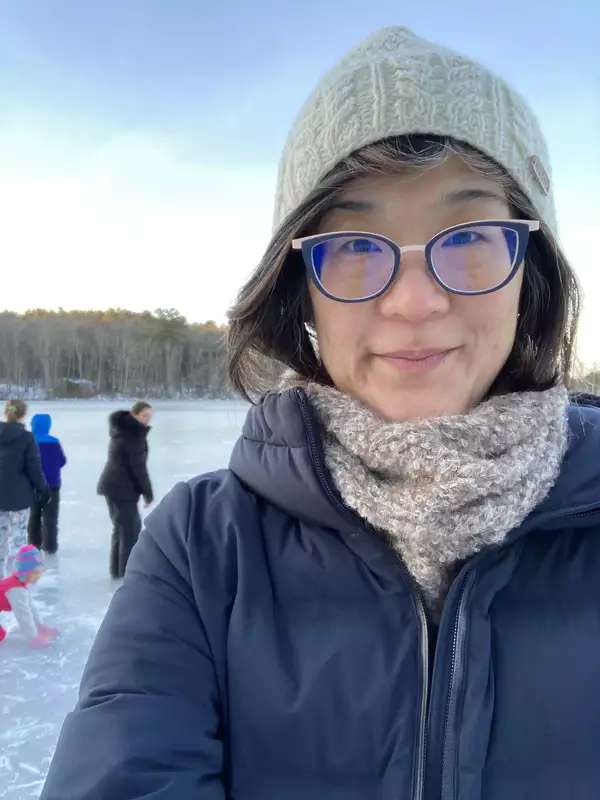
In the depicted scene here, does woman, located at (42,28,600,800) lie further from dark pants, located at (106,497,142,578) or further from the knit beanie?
dark pants, located at (106,497,142,578)

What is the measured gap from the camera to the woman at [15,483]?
13.6 ft

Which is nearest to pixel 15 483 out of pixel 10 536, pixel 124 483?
pixel 10 536

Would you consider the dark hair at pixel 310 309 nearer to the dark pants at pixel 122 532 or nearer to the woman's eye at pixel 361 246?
the woman's eye at pixel 361 246

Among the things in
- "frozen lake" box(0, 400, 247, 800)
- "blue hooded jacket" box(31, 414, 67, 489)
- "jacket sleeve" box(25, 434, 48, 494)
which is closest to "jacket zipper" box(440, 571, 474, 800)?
"frozen lake" box(0, 400, 247, 800)

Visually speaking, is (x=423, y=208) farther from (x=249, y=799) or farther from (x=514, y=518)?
(x=249, y=799)

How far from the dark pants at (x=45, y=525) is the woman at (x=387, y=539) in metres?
4.54

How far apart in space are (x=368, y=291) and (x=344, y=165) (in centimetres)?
20

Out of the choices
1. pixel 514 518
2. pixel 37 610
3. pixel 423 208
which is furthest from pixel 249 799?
pixel 37 610

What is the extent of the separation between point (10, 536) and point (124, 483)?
A: 89 cm

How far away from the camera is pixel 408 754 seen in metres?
0.69

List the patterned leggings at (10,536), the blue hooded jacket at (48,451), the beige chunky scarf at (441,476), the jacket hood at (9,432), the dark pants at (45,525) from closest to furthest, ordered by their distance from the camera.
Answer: the beige chunky scarf at (441,476)
the patterned leggings at (10,536)
the jacket hood at (9,432)
the dark pants at (45,525)
the blue hooded jacket at (48,451)

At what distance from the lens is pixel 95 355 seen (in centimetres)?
4634

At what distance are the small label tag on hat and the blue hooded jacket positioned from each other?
4991 millimetres

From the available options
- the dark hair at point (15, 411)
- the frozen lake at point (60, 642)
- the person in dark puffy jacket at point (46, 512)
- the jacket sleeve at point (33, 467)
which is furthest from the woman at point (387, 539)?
the person in dark puffy jacket at point (46, 512)
